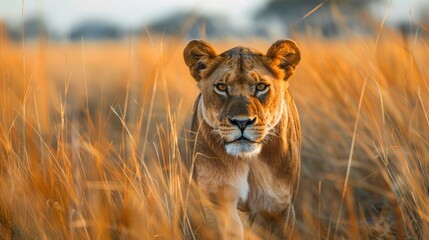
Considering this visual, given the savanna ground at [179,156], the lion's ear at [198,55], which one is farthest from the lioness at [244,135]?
Result: the savanna ground at [179,156]

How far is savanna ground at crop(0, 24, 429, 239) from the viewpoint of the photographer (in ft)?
8.98

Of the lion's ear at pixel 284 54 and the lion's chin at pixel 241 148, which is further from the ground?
the lion's ear at pixel 284 54

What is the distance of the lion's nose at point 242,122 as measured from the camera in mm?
2756

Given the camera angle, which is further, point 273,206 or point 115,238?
point 273,206

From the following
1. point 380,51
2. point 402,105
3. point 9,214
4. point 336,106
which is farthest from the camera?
point 380,51

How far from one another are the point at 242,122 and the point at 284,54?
1.35ft

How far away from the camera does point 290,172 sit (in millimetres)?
3137

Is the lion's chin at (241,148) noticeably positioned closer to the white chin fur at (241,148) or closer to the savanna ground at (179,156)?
the white chin fur at (241,148)

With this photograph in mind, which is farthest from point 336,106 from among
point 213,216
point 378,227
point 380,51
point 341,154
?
point 213,216

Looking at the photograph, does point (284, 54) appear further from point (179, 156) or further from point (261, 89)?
point (179, 156)

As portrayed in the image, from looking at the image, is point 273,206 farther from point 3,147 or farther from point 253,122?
point 3,147

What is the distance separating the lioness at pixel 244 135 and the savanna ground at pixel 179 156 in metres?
0.15

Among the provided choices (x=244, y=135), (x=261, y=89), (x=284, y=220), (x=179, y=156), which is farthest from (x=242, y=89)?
(x=284, y=220)

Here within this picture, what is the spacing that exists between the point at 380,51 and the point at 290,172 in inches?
80.5
